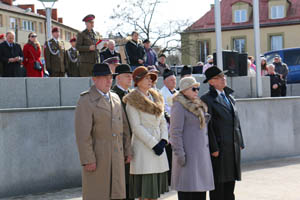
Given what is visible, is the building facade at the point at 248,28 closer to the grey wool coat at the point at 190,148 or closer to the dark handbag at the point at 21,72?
the dark handbag at the point at 21,72

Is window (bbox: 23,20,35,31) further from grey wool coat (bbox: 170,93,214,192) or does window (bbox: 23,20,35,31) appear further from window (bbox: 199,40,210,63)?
grey wool coat (bbox: 170,93,214,192)

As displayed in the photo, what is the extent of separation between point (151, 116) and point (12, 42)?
5545 millimetres

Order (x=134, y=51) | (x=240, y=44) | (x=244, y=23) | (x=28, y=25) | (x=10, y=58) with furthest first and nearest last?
(x=28, y=25) → (x=240, y=44) → (x=244, y=23) → (x=134, y=51) → (x=10, y=58)

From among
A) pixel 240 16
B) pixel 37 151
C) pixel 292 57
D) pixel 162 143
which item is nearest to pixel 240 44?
pixel 240 16

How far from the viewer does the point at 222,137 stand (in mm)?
6312

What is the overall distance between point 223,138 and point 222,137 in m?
0.02

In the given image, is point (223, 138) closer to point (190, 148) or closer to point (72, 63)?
point (190, 148)

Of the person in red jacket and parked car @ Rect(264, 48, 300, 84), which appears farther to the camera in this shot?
parked car @ Rect(264, 48, 300, 84)

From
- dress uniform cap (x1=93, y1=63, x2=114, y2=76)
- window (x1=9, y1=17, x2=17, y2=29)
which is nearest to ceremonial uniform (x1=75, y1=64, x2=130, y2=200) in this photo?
dress uniform cap (x1=93, y1=63, x2=114, y2=76)

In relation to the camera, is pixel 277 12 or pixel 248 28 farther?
pixel 248 28

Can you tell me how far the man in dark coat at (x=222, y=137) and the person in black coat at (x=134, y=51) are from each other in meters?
5.06

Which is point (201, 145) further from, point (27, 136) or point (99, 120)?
point (27, 136)

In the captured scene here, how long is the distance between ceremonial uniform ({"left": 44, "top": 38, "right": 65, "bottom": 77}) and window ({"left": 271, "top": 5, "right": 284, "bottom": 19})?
41.7 m

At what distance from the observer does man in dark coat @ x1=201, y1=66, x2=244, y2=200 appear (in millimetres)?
6270
